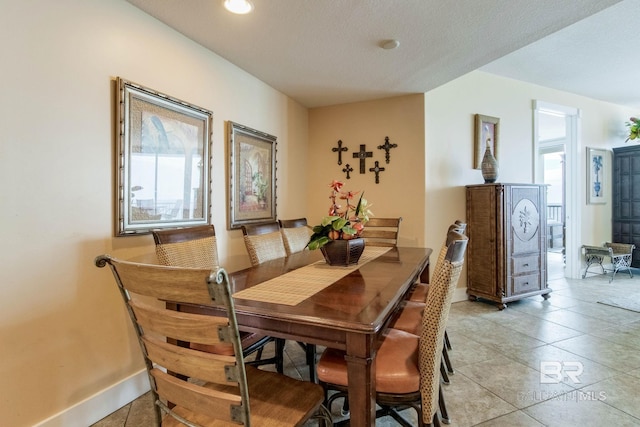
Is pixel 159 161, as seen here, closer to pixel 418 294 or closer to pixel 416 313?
pixel 416 313

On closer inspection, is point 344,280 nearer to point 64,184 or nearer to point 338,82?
point 64,184

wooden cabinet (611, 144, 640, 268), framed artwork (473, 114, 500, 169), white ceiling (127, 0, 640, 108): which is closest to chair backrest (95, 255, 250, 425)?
white ceiling (127, 0, 640, 108)

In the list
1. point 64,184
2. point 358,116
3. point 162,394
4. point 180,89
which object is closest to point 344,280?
point 162,394

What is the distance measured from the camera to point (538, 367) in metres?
2.24

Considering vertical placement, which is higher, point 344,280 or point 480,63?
point 480,63

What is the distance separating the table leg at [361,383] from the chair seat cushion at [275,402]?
0.48ft

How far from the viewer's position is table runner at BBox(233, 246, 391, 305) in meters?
1.34

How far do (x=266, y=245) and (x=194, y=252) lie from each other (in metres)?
0.59

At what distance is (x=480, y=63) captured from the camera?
9.04ft

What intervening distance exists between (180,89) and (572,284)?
17.8ft

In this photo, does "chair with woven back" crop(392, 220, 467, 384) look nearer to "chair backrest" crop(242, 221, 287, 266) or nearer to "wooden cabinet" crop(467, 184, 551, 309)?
"chair backrest" crop(242, 221, 287, 266)

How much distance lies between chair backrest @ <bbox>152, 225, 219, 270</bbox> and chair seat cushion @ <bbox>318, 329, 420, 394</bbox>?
2.46ft

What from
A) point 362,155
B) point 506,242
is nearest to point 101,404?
point 362,155

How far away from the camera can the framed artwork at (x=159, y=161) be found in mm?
1873
